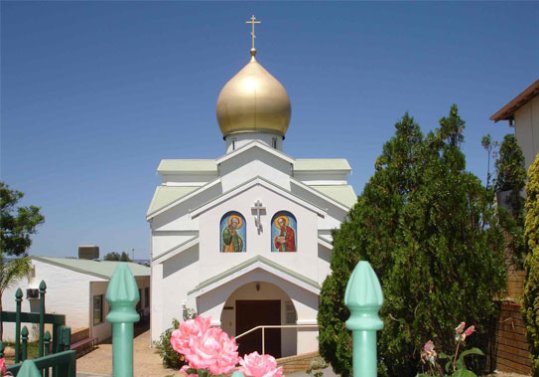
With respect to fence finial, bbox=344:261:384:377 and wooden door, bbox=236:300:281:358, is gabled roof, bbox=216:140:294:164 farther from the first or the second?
fence finial, bbox=344:261:384:377

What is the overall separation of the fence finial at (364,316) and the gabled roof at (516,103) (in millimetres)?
13964

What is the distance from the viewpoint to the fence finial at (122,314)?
194 centimetres

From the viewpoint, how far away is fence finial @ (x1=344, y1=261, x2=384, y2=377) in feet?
6.17

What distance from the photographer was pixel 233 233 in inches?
668

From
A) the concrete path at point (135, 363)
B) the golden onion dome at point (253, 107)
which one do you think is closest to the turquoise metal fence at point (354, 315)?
the concrete path at point (135, 363)

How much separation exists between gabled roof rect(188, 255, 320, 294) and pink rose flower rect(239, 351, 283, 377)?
1396 centimetres

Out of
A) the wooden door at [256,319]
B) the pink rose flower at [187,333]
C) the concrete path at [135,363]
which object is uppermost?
the pink rose flower at [187,333]

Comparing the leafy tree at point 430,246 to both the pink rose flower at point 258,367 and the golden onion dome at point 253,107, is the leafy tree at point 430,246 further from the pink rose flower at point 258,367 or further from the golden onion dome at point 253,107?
the golden onion dome at point 253,107

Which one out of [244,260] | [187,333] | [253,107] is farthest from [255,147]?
[187,333]

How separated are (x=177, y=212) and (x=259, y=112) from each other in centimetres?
592

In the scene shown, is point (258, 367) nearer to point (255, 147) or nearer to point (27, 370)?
point (27, 370)

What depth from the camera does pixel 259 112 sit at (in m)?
23.0

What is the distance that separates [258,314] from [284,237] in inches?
115

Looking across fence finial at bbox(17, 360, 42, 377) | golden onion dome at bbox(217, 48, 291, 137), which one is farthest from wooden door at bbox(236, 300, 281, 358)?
fence finial at bbox(17, 360, 42, 377)
